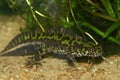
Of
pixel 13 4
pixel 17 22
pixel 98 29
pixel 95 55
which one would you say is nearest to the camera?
pixel 95 55

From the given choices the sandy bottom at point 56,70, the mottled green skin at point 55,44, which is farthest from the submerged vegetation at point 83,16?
the sandy bottom at point 56,70

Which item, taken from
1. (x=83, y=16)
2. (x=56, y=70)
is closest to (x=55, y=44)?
(x=56, y=70)

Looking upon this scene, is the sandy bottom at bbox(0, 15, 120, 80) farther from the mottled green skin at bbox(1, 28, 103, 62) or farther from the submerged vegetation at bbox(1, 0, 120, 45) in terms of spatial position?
the submerged vegetation at bbox(1, 0, 120, 45)

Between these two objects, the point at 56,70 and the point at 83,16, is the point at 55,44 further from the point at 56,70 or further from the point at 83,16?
the point at 83,16

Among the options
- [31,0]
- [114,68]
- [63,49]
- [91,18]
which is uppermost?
[31,0]

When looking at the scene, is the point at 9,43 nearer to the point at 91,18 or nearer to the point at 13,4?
the point at 13,4

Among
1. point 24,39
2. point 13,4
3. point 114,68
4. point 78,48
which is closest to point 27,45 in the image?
point 24,39
